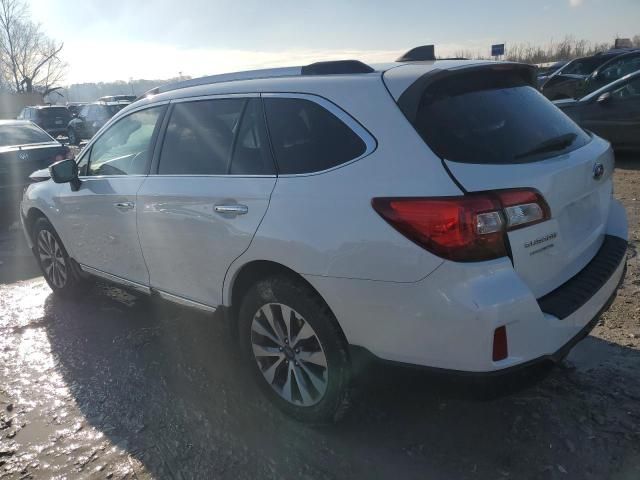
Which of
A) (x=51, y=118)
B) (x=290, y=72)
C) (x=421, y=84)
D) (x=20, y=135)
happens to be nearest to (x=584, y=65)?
(x=20, y=135)

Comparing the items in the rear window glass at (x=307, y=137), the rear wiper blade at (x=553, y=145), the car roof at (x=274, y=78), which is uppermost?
the car roof at (x=274, y=78)

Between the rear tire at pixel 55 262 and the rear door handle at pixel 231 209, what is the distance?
2.41 metres

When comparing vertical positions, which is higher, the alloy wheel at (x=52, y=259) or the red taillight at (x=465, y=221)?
the red taillight at (x=465, y=221)

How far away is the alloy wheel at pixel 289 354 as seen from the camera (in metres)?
2.62

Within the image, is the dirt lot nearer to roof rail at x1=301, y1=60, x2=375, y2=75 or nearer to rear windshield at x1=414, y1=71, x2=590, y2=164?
rear windshield at x1=414, y1=71, x2=590, y2=164

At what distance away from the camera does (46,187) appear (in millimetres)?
4746

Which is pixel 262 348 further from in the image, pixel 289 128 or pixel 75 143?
pixel 75 143

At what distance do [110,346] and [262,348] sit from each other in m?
1.64

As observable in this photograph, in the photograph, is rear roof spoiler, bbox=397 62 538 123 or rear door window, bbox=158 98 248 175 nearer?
rear roof spoiler, bbox=397 62 538 123

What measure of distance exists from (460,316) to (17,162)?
7.86m

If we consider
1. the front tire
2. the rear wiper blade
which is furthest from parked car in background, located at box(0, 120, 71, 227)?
the rear wiper blade

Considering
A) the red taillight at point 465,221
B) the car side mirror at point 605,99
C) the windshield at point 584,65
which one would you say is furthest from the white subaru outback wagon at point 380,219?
the windshield at point 584,65

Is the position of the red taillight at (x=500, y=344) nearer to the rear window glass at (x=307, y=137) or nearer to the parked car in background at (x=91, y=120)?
the rear window glass at (x=307, y=137)

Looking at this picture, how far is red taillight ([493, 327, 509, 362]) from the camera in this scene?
2033 millimetres
